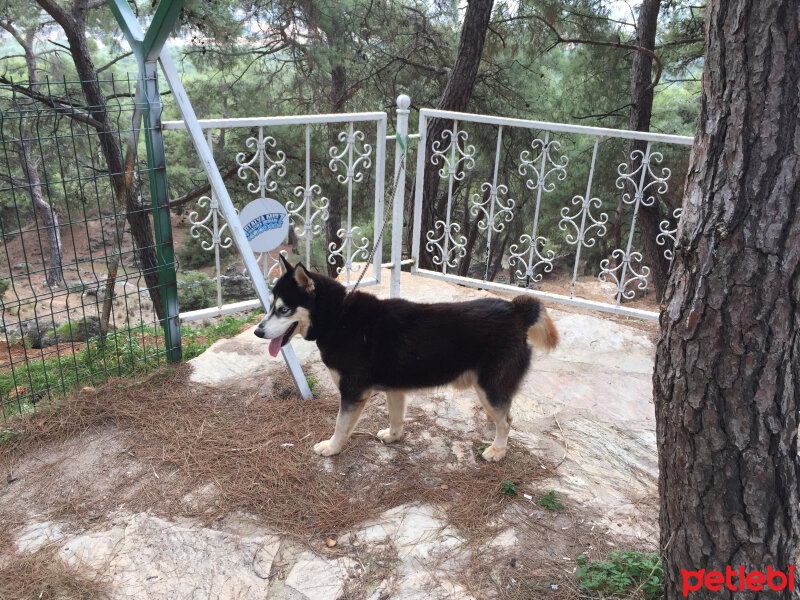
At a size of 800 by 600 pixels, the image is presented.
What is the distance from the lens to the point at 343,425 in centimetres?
393

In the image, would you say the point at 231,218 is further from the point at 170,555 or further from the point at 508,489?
the point at 508,489

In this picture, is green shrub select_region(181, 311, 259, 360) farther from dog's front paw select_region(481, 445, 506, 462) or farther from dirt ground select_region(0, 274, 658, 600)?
dog's front paw select_region(481, 445, 506, 462)

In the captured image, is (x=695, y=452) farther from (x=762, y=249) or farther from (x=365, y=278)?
(x=365, y=278)

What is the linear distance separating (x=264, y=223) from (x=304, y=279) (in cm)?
143

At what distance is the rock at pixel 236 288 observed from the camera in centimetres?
2209

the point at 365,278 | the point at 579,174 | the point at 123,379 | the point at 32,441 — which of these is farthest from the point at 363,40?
the point at 32,441

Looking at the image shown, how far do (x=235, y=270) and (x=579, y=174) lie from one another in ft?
47.1

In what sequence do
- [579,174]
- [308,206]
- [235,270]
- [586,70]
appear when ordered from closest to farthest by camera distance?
[308,206] → [586,70] → [579,174] → [235,270]

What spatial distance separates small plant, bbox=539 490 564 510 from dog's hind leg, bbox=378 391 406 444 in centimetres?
105

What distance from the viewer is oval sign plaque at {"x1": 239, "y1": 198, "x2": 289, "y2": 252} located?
4914 millimetres

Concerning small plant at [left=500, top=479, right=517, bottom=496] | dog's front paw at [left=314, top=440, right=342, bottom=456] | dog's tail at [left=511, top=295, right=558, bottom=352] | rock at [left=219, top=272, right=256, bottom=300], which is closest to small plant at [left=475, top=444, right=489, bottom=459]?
small plant at [left=500, top=479, right=517, bottom=496]

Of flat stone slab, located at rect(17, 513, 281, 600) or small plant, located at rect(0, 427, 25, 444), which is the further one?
small plant, located at rect(0, 427, 25, 444)

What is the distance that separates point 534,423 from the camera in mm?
4520

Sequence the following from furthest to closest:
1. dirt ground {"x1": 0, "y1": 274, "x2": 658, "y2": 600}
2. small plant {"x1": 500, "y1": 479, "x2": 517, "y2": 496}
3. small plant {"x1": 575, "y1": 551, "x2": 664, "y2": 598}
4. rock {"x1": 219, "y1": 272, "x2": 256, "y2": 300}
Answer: rock {"x1": 219, "y1": 272, "x2": 256, "y2": 300} < small plant {"x1": 500, "y1": 479, "x2": 517, "y2": 496} < dirt ground {"x1": 0, "y1": 274, "x2": 658, "y2": 600} < small plant {"x1": 575, "y1": 551, "x2": 664, "y2": 598}
